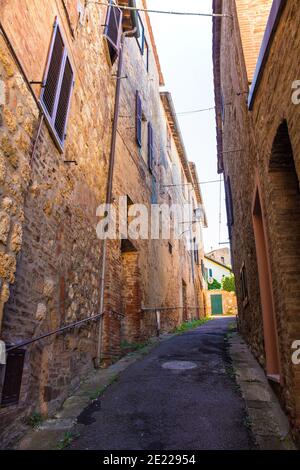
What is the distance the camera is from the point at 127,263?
8055 millimetres

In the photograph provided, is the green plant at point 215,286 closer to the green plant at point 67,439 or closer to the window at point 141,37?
the window at point 141,37

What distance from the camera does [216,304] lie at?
102 feet

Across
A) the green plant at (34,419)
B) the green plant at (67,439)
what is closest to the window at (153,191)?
the green plant at (34,419)

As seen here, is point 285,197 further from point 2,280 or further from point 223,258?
point 223,258

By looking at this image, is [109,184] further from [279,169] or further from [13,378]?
[13,378]

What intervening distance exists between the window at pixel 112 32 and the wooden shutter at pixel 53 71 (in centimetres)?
311

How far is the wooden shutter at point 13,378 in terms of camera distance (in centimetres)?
309

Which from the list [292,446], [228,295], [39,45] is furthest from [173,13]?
[228,295]

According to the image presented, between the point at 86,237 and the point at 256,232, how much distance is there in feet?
8.67

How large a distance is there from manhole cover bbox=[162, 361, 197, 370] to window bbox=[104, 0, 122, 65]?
648cm

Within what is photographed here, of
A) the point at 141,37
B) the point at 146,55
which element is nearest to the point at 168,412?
the point at 141,37

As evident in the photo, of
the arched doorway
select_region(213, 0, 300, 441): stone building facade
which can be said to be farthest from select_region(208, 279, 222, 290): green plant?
the arched doorway

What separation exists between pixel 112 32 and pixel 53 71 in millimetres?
4155

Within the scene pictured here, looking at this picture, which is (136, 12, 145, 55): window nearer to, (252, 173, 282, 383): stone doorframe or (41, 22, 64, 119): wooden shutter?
(41, 22, 64, 119): wooden shutter
